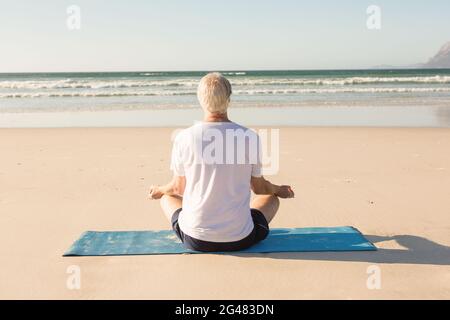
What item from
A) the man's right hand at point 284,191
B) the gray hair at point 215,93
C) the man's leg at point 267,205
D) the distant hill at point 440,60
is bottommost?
the man's leg at point 267,205

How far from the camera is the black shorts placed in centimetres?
358

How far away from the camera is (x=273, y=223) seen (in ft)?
14.9

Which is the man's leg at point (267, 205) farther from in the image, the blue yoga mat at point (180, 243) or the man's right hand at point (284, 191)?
the blue yoga mat at point (180, 243)

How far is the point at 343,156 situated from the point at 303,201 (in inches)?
108

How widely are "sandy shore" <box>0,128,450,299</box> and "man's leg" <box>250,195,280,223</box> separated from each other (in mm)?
293

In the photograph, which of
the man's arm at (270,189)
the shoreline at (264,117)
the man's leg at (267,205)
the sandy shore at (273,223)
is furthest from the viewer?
the shoreline at (264,117)

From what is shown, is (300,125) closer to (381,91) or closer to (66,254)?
(66,254)

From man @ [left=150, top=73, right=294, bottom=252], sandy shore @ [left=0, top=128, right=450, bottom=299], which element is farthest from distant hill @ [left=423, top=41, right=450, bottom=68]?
man @ [left=150, top=73, right=294, bottom=252]

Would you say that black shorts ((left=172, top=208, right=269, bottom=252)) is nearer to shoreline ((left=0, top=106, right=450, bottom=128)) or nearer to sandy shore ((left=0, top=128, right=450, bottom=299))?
sandy shore ((left=0, top=128, right=450, bottom=299))

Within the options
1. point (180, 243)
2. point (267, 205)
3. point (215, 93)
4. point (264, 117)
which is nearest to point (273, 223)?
point (267, 205)

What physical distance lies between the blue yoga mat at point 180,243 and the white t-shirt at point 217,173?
0.32 meters

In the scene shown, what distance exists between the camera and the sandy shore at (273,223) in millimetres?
3174

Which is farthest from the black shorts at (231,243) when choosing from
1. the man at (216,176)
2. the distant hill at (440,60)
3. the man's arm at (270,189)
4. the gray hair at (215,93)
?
the distant hill at (440,60)
